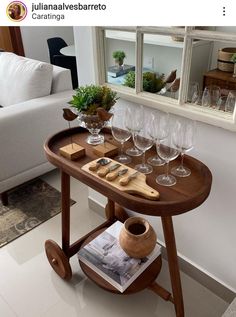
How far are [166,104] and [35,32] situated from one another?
12.0ft

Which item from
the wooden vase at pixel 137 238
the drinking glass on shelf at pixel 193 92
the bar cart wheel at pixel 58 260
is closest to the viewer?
the drinking glass on shelf at pixel 193 92

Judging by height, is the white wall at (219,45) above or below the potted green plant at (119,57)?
above

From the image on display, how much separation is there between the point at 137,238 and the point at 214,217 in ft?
1.11

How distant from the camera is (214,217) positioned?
47.9 inches

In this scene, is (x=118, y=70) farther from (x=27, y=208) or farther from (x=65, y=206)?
(x=27, y=208)

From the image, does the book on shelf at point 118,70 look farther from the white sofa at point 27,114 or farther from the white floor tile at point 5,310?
the white floor tile at point 5,310

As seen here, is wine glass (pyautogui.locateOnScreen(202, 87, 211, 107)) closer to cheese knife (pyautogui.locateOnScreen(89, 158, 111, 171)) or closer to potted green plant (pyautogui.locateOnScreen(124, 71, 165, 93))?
potted green plant (pyautogui.locateOnScreen(124, 71, 165, 93))

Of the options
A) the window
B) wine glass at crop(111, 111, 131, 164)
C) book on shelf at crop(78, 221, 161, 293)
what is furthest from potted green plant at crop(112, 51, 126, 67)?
book on shelf at crop(78, 221, 161, 293)

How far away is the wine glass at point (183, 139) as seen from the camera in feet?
3.41

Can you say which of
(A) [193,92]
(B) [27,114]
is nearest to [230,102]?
(A) [193,92]

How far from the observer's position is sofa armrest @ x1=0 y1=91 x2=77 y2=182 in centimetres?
179

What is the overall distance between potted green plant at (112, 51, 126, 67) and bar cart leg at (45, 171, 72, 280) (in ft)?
1.89
